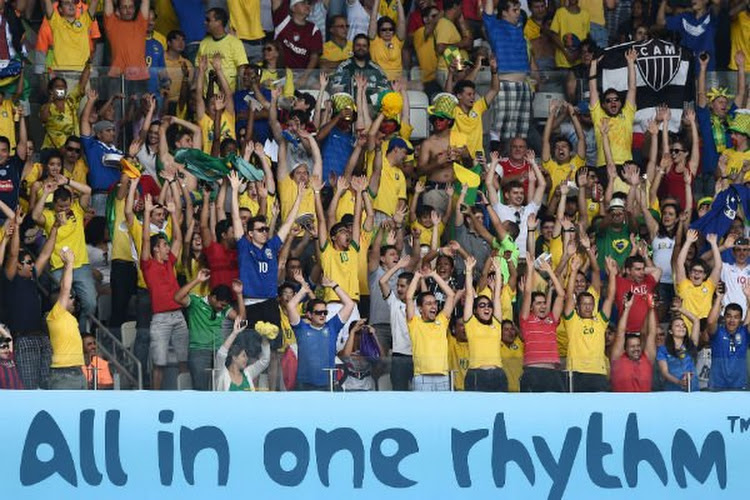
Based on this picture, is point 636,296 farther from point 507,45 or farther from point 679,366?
point 507,45

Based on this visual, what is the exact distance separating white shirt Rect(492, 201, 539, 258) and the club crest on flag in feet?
7.61

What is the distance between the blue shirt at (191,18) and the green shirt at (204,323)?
181 inches

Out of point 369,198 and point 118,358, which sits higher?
point 369,198

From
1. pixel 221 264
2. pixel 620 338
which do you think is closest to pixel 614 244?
pixel 620 338

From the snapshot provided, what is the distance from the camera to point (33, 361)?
77.2 feet

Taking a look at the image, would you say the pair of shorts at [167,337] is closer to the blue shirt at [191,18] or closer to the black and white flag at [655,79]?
the blue shirt at [191,18]

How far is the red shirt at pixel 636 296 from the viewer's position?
25.4 meters

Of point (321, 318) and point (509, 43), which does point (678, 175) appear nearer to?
point (509, 43)

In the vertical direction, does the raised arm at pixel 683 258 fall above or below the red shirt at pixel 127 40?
below

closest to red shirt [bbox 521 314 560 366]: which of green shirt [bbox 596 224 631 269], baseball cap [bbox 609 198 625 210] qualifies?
green shirt [bbox 596 224 631 269]

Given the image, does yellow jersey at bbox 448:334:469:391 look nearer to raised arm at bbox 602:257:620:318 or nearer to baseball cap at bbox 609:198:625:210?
raised arm at bbox 602:257:620:318

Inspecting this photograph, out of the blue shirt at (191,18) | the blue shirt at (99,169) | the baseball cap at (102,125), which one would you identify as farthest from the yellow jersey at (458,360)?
the blue shirt at (191,18)

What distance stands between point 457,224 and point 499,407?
3057mm

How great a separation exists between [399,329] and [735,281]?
3669 mm
